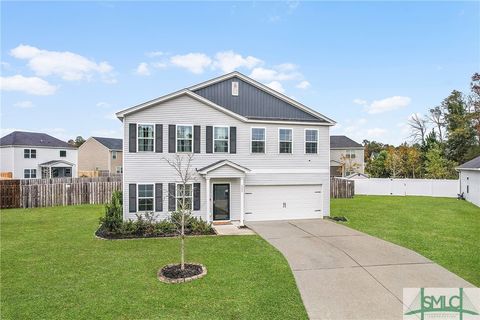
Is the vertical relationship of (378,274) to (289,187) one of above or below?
below

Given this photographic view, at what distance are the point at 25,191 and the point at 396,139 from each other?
52939mm

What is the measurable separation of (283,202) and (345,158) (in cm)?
2660

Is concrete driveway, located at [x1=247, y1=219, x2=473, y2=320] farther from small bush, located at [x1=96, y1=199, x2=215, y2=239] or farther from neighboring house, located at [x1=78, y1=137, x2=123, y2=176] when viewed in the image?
neighboring house, located at [x1=78, y1=137, x2=123, y2=176]

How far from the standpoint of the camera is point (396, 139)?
53.3m

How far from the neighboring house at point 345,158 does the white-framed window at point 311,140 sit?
25.4m

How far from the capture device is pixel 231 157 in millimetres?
15875

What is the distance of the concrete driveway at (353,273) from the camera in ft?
21.5

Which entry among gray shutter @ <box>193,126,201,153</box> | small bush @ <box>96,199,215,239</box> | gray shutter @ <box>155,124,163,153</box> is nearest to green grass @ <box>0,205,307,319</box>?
small bush @ <box>96,199,215,239</box>

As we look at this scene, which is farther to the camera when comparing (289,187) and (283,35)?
(283,35)

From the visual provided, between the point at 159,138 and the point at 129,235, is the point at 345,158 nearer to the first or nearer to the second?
the point at 159,138

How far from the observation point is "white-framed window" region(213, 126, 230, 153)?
15.6m

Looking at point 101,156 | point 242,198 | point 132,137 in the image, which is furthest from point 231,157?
point 101,156

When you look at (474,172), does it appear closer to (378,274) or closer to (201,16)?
(378,274)

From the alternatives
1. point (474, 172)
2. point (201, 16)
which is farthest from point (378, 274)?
point (474, 172)
